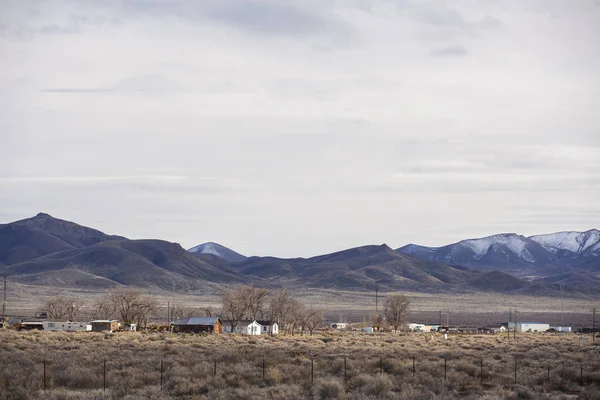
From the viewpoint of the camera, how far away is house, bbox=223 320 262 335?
98000 millimetres

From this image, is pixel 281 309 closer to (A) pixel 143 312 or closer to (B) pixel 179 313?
(A) pixel 143 312

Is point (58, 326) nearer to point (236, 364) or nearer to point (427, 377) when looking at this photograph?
point (236, 364)

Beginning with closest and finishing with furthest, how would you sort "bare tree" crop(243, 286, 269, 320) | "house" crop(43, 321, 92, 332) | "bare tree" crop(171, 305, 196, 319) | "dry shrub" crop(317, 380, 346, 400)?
"dry shrub" crop(317, 380, 346, 400) < "house" crop(43, 321, 92, 332) < "bare tree" crop(243, 286, 269, 320) < "bare tree" crop(171, 305, 196, 319)

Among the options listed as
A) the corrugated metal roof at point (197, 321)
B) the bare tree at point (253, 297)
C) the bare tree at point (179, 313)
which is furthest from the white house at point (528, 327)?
the bare tree at point (179, 313)

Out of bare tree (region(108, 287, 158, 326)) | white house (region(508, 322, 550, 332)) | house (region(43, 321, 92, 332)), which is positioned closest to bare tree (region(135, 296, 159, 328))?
bare tree (region(108, 287, 158, 326))

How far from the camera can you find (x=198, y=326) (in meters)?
94.9

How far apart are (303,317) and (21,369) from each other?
2867 inches

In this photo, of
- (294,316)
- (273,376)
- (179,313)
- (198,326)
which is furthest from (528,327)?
(273,376)

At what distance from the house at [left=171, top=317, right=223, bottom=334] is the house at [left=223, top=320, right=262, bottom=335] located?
1.94 metres

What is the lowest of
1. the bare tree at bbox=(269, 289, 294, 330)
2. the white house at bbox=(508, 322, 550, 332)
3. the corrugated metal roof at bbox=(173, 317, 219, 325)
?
the white house at bbox=(508, 322, 550, 332)

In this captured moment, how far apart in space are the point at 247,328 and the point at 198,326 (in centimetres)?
607

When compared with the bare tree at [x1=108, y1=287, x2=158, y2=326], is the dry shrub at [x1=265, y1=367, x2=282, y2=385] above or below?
below

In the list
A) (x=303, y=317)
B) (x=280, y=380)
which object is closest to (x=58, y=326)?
(x=303, y=317)

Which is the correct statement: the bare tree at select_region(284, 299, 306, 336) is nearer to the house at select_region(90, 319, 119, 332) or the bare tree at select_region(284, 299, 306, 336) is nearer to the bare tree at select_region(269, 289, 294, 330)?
the bare tree at select_region(269, 289, 294, 330)
